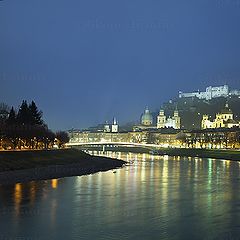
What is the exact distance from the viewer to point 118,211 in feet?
43.3

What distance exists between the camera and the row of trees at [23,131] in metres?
32.8

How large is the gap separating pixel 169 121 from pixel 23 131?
259 feet

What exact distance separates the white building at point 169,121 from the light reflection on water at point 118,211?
88.4 metres

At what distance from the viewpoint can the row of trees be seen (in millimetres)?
32812

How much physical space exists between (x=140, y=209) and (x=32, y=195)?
4.12m

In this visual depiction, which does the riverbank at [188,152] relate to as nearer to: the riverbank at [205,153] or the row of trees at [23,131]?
the riverbank at [205,153]

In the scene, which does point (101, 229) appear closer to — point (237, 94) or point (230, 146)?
point (230, 146)

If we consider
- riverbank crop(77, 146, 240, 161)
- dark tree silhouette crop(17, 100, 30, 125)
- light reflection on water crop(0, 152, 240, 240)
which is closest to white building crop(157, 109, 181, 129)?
riverbank crop(77, 146, 240, 161)

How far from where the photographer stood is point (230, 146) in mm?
63812

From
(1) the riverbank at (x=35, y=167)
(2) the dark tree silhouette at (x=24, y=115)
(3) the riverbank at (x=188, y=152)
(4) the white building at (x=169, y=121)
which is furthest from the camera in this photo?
(4) the white building at (x=169, y=121)

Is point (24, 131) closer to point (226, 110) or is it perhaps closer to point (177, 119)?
point (226, 110)

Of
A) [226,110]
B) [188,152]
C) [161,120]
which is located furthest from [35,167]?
[161,120]

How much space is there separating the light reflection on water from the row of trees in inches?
518

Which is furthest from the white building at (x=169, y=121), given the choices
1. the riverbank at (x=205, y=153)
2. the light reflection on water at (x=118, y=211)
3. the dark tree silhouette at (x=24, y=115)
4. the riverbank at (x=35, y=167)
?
the light reflection on water at (x=118, y=211)
